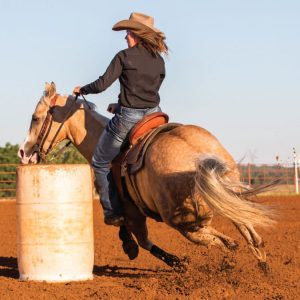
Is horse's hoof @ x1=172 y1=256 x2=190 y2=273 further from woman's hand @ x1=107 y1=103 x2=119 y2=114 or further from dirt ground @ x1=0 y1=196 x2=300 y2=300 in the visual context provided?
woman's hand @ x1=107 y1=103 x2=119 y2=114

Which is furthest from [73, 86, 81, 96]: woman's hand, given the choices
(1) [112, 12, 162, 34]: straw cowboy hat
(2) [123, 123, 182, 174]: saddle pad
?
(2) [123, 123, 182, 174]: saddle pad

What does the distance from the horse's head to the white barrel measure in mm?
1529

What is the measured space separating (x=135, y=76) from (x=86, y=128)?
4.40ft

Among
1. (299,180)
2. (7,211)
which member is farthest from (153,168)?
(299,180)

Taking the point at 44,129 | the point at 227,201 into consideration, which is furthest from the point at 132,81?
the point at 227,201

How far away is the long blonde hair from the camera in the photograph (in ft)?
26.9

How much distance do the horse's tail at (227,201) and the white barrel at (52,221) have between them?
147 cm

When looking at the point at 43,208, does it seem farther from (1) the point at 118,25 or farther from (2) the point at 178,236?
(2) the point at 178,236

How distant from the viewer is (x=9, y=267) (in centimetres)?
966

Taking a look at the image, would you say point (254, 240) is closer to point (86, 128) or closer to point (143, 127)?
point (143, 127)

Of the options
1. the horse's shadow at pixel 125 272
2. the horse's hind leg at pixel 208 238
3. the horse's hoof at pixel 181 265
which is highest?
the horse's hind leg at pixel 208 238

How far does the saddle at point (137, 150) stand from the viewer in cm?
770

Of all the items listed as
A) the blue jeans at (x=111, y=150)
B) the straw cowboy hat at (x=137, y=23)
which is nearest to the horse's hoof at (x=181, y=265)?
the blue jeans at (x=111, y=150)

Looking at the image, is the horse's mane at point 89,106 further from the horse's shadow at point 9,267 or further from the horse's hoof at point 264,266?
the horse's hoof at point 264,266
